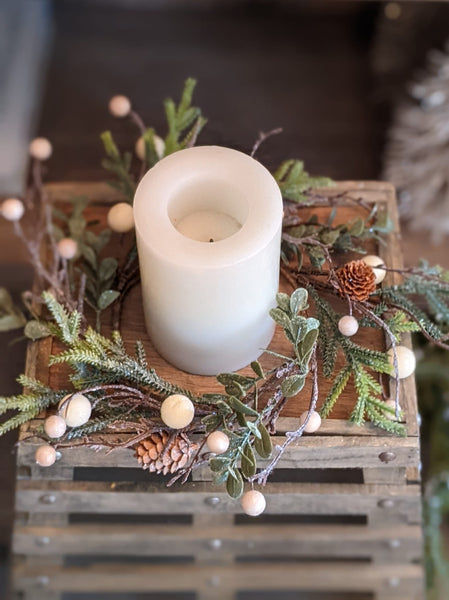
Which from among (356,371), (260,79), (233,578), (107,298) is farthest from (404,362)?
(260,79)

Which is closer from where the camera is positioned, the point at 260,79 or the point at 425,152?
the point at 425,152

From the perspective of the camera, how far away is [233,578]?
2.45ft

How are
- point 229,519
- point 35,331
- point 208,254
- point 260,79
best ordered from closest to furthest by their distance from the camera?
point 208,254 → point 35,331 → point 229,519 → point 260,79

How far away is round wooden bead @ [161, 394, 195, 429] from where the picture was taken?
1.53ft

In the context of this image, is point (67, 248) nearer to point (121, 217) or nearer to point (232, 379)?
point (121, 217)

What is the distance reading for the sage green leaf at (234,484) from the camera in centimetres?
46

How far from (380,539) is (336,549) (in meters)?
0.05

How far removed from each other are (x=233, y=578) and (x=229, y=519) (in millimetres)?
135

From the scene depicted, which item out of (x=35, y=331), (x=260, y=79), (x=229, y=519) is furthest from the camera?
(x=260, y=79)

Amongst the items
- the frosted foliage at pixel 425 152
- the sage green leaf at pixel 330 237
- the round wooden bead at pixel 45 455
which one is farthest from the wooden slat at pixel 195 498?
the frosted foliage at pixel 425 152

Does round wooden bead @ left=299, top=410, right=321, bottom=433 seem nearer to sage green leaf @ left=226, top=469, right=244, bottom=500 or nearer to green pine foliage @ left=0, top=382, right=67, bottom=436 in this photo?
sage green leaf @ left=226, top=469, right=244, bottom=500

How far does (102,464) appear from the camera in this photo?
55 cm

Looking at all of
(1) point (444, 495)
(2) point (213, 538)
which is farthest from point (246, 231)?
(1) point (444, 495)

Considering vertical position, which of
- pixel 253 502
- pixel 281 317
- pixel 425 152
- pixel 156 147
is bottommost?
pixel 253 502
